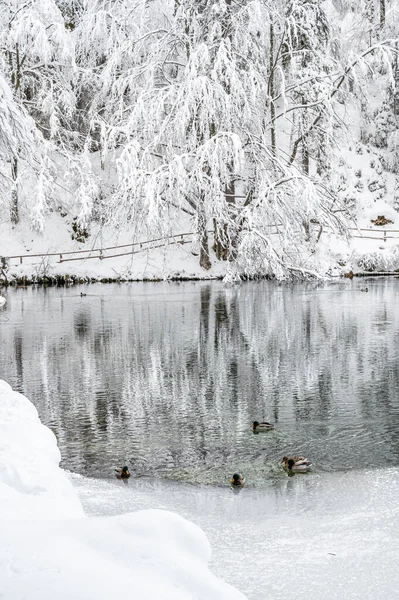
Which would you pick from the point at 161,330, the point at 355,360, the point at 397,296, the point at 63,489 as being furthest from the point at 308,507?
the point at 397,296

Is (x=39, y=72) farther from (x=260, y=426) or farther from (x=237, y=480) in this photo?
(x=237, y=480)

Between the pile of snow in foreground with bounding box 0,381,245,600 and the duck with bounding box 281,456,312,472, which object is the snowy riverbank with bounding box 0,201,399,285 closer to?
the duck with bounding box 281,456,312,472

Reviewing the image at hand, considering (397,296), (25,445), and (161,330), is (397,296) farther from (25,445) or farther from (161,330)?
(25,445)

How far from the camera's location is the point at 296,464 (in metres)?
7.40

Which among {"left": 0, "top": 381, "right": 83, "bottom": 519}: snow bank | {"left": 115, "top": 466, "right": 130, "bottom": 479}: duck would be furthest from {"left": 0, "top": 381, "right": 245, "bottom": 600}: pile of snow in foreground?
{"left": 115, "top": 466, "right": 130, "bottom": 479}: duck

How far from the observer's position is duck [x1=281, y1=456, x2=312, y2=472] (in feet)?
24.3

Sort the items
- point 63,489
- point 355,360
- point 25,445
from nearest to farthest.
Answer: point 63,489, point 25,445, point 355,360

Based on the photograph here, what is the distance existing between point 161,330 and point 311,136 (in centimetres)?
1665

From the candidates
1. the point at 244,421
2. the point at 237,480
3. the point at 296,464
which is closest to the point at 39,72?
the point at 244,421

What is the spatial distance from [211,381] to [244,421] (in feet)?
8.10

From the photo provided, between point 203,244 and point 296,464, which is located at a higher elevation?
point 203,244

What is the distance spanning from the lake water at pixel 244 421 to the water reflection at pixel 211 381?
3 centimetres

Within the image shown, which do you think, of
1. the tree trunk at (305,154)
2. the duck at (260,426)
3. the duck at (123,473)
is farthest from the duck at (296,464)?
the tree trunk at (305,154)

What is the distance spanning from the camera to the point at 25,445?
22.8 feet
